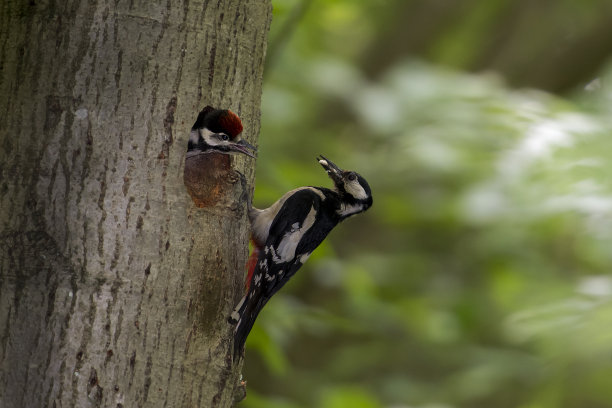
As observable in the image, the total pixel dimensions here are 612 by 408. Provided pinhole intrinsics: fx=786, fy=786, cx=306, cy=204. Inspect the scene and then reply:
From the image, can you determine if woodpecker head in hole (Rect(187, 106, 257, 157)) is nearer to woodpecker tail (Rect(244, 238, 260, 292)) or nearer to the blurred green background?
woodpecker tail (Rect(244, 238, 260, 292))

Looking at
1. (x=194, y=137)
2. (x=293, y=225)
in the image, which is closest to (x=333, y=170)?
(x=293, y=225)

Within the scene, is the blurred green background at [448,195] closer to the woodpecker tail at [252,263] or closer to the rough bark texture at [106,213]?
the woodpecker tail at [252,263]

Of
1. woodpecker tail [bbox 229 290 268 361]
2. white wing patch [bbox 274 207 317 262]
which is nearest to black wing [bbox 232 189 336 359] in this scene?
white wing patch [bbox 274 207 317 262]

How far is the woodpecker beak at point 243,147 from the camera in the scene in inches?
120

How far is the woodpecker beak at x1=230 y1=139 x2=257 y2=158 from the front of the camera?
3.05m

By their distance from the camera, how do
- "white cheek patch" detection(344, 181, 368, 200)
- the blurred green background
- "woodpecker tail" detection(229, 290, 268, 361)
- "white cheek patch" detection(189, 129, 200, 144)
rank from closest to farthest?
"woodpecker tail" detection(229, 290, 268, 361)
"white cheek patch" detection(189, 129, 200, 144)
"white cheek patch" detection(344, 181, 368, 200)
the blurred green background

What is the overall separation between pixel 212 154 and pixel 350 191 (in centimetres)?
137

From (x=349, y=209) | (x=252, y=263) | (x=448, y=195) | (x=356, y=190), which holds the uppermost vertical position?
(x=448, y=195)

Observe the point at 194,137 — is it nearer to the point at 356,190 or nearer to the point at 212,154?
the point at 212,154

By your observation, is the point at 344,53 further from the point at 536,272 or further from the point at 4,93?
the point at 4,93

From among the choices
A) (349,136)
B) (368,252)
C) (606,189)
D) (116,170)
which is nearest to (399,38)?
(349,136)

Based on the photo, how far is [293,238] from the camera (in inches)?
150

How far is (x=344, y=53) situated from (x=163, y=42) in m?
5.47

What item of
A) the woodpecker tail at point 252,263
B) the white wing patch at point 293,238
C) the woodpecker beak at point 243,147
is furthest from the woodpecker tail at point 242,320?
the white wing patch at point 293,238
